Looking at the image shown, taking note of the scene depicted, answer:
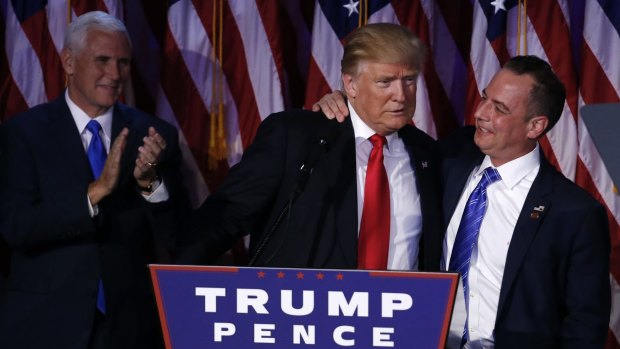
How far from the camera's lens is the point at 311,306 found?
64.2 inches

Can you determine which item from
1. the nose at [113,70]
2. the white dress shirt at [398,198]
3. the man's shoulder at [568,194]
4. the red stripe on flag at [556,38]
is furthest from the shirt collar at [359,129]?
the red stripe on flag at [556,38]

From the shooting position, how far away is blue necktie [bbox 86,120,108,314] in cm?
273

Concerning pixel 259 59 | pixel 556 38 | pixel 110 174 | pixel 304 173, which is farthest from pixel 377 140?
pixel 556 38

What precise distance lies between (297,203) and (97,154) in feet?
2.60

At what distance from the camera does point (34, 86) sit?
3426mm

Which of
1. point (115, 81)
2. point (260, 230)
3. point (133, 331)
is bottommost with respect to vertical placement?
point (133, 331)

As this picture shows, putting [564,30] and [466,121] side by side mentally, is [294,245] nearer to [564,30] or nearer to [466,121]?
[466,121]

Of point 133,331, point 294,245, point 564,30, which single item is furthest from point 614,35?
point 133,331

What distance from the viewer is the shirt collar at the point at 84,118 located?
9.07ft

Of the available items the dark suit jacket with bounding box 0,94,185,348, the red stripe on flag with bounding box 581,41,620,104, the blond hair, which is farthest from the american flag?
the blond hair

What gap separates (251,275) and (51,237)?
1.16m

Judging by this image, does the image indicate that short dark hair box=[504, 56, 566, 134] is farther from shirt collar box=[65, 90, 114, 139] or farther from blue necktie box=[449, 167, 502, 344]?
shirt collar box=[65, 90, 114, 139]

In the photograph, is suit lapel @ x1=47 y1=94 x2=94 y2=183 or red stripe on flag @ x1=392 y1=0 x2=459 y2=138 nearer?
suit lapel @ x1=47 y1=94 x2=94 y2=183

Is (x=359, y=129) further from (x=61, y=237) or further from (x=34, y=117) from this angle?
(x=34, y=117)
